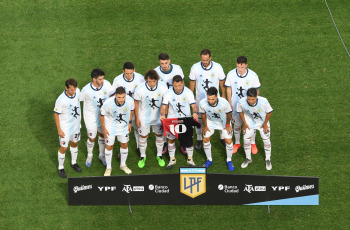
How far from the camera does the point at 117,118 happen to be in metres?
11.9

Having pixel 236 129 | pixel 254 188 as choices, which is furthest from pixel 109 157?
pixel 254 188

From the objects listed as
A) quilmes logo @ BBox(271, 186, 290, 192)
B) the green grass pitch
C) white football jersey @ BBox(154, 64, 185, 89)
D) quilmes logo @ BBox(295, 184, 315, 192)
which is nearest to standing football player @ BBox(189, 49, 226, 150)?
white football jersey @ BBox(154, 64, 185, 89)

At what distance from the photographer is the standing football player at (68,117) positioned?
11.8 m

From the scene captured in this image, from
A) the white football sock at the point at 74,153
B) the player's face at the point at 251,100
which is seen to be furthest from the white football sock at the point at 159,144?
the player's face at the point at 251,100

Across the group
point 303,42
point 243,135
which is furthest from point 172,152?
point 303,42

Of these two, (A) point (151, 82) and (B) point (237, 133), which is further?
(B) point (237, 133)

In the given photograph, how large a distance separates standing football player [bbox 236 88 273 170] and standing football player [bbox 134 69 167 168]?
5.21 feet

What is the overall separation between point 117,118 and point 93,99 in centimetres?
62

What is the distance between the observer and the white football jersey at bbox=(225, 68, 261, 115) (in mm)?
12336

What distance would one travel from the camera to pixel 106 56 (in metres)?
14.7

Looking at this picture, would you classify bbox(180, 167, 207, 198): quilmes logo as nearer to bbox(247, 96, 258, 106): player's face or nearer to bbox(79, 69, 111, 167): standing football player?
bbox(247, 96, 258, 106): player's face

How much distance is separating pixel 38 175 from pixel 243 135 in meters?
4.23

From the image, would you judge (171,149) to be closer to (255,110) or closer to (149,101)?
(149,101)

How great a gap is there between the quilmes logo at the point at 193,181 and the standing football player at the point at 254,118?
146cm
